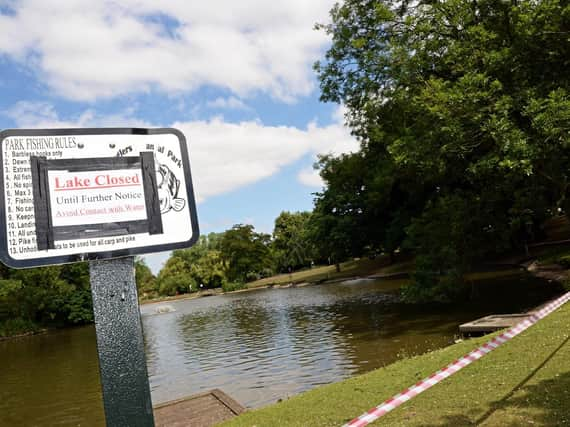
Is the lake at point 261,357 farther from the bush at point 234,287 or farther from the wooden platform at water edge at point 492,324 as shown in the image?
the bush at point 234,287

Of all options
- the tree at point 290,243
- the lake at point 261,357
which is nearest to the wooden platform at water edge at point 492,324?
the lake at point 261,357

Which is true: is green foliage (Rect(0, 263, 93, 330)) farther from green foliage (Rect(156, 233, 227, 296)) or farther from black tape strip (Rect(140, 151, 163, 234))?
black tape strip (Rect(140, 151, 163, 234))

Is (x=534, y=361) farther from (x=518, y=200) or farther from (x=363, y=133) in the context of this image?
(x=363, y=133)

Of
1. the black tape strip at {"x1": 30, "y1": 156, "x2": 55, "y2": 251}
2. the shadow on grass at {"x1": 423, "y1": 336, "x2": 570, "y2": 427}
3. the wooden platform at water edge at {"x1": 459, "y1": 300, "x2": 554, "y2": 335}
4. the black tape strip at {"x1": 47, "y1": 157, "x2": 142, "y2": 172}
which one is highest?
the black tape strip at {"x1": 47, "y1": 157, "x2": 142, "y2": 172}

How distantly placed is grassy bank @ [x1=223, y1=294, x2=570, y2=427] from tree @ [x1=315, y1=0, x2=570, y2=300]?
506 centimetres

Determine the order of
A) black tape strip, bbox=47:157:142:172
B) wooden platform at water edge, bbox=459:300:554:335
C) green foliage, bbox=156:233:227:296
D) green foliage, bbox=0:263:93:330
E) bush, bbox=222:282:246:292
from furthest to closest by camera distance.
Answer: green foliage, bbox=156:233:227:296 → bush, bbox=222:282:246:292 → green foliage, bbox=0:263:93:330 → wooden platform at water edge, bbox=459:300:554:335 → black tape strip, bbox=47:157:142:172

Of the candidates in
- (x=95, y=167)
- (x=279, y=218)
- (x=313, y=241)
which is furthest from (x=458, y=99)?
(x=279, y=218)

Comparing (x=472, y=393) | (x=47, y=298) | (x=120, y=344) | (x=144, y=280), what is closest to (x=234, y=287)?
(x=47, y=298)

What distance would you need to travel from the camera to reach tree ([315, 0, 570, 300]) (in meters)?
12.4

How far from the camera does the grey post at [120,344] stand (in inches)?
101

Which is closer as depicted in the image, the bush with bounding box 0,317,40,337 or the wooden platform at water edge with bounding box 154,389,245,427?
the wooden platform at water edge with bounding box 154,389,245,427

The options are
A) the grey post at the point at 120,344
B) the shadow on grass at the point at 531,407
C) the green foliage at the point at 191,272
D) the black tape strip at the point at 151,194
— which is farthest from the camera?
the green foliage at the point at 191,272

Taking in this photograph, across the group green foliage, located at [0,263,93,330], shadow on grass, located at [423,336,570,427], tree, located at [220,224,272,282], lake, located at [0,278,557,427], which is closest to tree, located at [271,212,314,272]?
tree, located at [220,224,272,282]

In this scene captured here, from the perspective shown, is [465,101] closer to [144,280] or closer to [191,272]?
[191,272]
